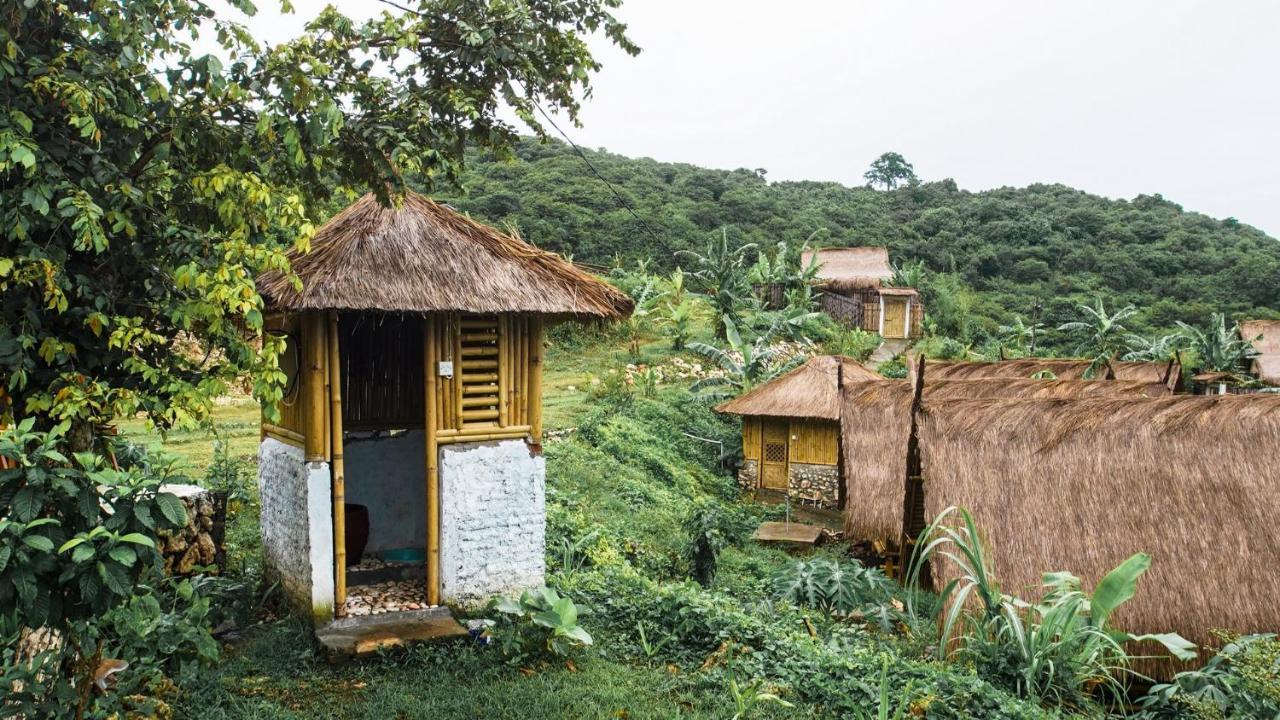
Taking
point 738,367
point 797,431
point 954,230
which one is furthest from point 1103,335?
point 954,230

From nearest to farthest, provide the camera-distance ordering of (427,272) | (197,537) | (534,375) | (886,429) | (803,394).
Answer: (427,272), (534,375), (197,537), (886,429), (803,394)

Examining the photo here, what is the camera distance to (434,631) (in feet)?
23.1

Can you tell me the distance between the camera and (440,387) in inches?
297

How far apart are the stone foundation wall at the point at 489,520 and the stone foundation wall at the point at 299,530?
94cm

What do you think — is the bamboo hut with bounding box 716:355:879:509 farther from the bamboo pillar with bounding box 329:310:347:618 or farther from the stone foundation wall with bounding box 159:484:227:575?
the bamboo pillar with bounding box 329:310:347:618

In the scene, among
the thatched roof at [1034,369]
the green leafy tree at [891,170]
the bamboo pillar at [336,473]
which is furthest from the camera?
the green leafy tree at [891,170]

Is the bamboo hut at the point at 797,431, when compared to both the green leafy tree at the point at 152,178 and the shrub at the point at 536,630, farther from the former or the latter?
the green leafy tree at the point at 152,178

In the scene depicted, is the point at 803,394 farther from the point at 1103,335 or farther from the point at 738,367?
the point at 1103,335

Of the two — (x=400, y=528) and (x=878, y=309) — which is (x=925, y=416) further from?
(x=878, y=309)

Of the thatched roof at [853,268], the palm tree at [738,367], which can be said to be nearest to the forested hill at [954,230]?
the thatched roof at [853,268]

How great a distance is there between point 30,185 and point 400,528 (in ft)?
19.8

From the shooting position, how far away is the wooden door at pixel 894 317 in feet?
102

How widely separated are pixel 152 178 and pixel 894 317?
2870 cm

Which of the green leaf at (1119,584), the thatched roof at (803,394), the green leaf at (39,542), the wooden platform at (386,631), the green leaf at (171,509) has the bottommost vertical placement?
the wooden platform at (386,631)
